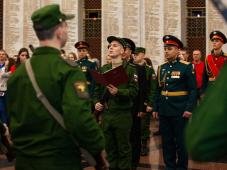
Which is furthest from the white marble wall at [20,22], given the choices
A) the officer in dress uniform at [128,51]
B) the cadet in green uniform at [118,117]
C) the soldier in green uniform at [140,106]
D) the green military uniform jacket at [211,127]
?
the green military uniform jacket at [211,127]

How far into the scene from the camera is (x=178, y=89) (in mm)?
7734

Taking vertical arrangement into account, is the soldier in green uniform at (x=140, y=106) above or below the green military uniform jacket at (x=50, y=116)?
below

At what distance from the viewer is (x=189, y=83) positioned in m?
7.66

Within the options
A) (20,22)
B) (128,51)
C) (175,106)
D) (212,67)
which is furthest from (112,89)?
(20,22)

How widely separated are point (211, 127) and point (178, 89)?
6299 millimetres

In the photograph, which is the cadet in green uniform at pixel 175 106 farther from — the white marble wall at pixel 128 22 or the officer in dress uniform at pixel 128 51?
the white marble wall at pixel 128 22

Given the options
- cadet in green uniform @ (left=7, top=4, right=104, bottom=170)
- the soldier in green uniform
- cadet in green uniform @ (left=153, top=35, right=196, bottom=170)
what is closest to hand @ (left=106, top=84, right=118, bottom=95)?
cadet in green uniform @ (left=153, top=35, right=196, bottom=170)

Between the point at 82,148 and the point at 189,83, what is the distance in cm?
431

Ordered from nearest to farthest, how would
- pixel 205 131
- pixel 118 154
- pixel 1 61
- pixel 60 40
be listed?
pixel 205 131 < pixel 60 40 < pixel 118 154 < pixel 1 61

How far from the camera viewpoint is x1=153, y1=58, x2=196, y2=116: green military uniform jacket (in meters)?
7.64

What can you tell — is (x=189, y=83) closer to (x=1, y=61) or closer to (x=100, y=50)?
(x=1, y=61)

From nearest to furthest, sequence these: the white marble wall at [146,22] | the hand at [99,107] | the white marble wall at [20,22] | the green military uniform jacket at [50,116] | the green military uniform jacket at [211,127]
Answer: the green military uniform jacket at [211,127], the green military uniform jacket at [50,116], the hand at [99,107], the white marble wall at [146,22], the white marble wall at [20,22]

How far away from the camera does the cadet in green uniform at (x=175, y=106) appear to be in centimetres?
766

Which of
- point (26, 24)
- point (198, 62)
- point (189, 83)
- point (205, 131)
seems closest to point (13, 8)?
point (26, 24)
